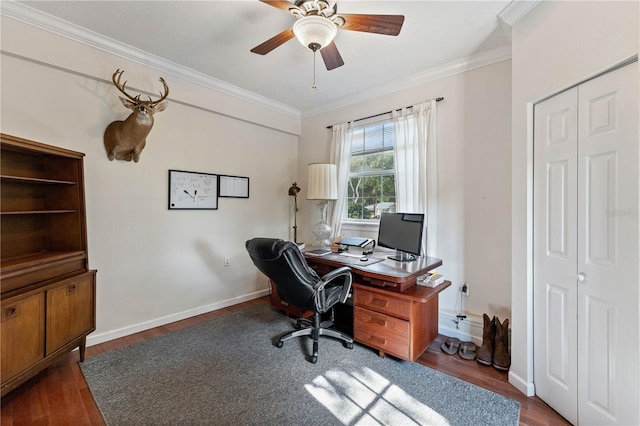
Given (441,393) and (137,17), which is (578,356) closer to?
(441,393)

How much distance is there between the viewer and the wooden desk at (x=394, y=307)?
2057 millimetres

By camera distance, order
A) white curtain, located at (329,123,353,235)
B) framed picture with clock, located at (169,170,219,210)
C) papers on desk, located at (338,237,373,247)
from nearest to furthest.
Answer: framed picture with clock, located at (169,170,219,210) → papers on desk, located at (338,237,373,247) → white curtain, located at (329,123,353,235)

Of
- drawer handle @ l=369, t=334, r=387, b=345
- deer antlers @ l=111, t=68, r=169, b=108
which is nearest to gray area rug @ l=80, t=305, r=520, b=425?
drawer handle @ l=369, t=334, r=387, b=345

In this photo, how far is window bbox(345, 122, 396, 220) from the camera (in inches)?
125

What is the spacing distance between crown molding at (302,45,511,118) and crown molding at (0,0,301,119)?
1.17 metres

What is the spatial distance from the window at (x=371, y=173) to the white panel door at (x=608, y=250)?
5.77 feet

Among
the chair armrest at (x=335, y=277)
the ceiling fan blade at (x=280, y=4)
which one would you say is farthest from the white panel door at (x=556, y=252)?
the ceiling fan blade at (x=280, y=4)

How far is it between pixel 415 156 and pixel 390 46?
1.06m

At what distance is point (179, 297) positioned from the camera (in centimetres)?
292

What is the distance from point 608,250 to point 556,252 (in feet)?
0.95

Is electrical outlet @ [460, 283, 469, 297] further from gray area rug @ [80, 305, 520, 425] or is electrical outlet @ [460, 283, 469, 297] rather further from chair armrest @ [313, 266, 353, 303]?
chair armrest @ [313, 266, 353, 303]

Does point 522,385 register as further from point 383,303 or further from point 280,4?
point 280,4

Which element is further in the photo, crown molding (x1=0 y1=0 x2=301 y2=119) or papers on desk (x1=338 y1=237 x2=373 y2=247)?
papers on desk (x1=338 y1=237 x2=373 y2=247)

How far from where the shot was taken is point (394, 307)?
7.00 ft
